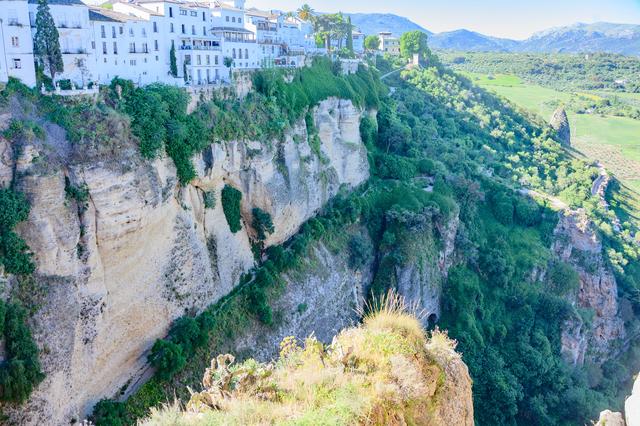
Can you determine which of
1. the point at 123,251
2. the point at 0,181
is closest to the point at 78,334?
the point at 123,251

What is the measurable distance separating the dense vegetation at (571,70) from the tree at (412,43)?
54.3 m

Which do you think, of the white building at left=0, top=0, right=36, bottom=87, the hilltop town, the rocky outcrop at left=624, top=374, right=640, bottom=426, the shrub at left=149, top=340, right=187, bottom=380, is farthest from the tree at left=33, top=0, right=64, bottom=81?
the rocky outcrop at left=624, top=374, right=640, bottom=426

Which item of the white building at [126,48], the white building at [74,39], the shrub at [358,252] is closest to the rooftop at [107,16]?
the white building at [126,48]

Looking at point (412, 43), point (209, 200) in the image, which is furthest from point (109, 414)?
point (412, 43)

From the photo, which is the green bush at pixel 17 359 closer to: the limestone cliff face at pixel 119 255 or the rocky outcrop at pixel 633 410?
the limestone cliff face at pixel 119 255

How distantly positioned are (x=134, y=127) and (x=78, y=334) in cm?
1016

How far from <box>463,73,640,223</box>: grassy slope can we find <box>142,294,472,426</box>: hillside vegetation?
79559 millimetres

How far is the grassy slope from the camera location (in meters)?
92.2

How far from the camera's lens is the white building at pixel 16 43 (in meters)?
24.3

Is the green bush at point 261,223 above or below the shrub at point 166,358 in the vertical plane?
above

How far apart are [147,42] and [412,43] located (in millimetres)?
56077

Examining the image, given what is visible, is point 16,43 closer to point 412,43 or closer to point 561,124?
point 412,43

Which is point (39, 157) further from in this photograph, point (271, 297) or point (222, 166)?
point (271, 297)

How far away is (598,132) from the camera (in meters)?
103
